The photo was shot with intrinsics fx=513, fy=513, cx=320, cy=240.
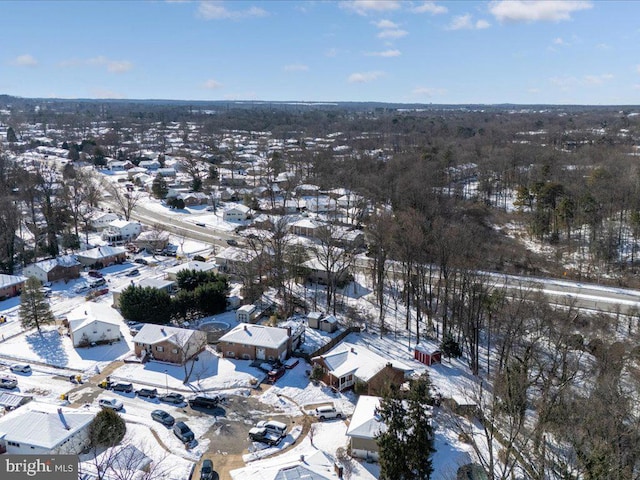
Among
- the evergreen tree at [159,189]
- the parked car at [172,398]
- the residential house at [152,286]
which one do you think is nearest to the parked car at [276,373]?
the parked car at [172,398]

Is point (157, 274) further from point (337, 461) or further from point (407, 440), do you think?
point (407, 440)

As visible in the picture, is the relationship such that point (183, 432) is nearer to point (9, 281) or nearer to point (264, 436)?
point (264, 436)

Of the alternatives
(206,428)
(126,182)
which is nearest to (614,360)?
(206,428)

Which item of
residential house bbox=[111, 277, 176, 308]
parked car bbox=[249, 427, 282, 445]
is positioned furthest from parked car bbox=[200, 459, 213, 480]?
residential house bbox=[111, 277, 176, 308]

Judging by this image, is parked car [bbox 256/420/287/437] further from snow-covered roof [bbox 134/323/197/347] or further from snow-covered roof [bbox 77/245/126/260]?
snow-covered roof [bbox 77/245/126/260]

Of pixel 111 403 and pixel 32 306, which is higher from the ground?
pixel 32 306

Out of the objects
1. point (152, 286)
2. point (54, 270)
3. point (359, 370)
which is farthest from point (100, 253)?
point (359, 370)
